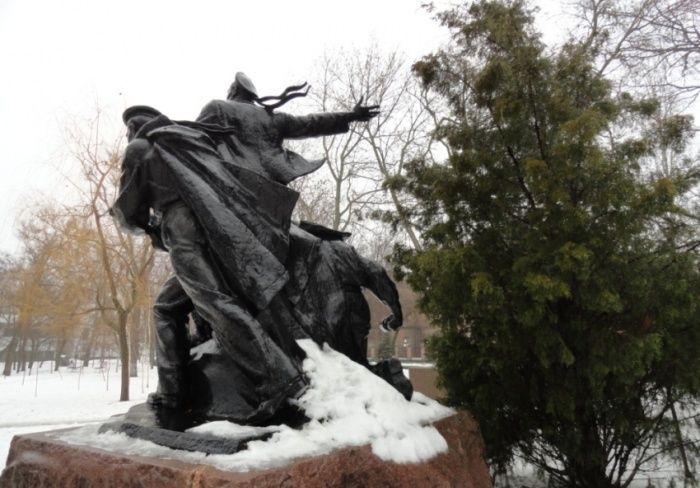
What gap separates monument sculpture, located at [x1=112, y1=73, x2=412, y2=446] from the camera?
8.81ft

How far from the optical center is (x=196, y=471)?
1.87m

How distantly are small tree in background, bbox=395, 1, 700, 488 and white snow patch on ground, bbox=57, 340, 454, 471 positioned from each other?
157cm

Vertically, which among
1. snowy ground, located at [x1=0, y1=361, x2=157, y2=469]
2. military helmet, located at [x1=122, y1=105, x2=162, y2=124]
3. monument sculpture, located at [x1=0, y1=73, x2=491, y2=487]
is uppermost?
military helmet, located at [x1=122, y1=105, x2=162, y2=124]

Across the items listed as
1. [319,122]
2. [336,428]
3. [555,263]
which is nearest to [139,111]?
[319,122]

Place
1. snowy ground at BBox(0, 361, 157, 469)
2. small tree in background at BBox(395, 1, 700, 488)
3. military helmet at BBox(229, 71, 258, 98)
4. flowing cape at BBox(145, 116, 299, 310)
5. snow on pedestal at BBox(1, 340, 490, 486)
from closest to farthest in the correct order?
snow on pedestal at BBox(1, 340, 490, 486)
flowing cape at BBox(145, 116, 299, 310)
military helmet at BBox(229, 71, 258, 98)
small tree in background at BBox(395, 1, 700, 488)
snowy ground at BBox(0, 361, 157, 469)

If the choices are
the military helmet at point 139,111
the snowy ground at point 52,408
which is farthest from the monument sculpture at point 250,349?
the snowy ground at point 52,408

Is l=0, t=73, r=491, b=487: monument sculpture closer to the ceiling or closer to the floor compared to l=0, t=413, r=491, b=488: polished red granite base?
closer to the ceiling

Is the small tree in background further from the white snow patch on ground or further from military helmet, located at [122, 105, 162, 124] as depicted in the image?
military helmet, located at [122, 105, 162, 124]

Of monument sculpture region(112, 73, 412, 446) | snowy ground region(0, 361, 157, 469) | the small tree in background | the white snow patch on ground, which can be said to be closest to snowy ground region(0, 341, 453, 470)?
the white snow patch on ground

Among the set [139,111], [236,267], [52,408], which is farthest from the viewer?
[52,408]

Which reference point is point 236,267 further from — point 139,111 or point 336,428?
point 139,111

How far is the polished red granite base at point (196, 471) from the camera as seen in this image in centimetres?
187

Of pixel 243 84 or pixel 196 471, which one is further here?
pixel 243 84

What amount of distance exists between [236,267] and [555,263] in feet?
8.00
